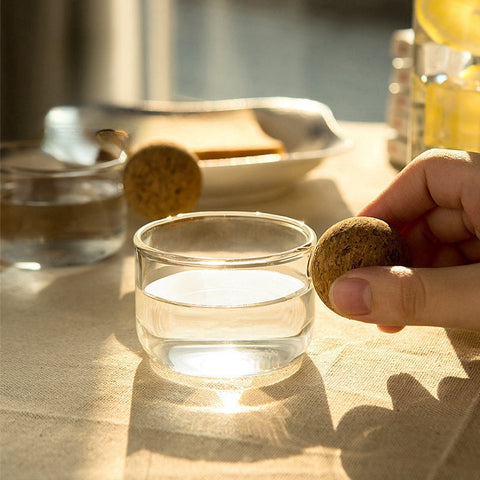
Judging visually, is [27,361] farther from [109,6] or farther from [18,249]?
[109,6]

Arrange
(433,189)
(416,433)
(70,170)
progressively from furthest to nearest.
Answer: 1. (70,170)
2. (433,189)
3. (416,433)

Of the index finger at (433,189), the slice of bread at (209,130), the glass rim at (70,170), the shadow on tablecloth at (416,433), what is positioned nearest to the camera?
the shadow on tablecloth at (416,433)

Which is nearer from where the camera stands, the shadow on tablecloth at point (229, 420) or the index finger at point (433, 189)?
the shadow on tablecloth at point (229, 420)

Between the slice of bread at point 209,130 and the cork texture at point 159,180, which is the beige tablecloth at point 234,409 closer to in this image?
the cork texture at point 159,180

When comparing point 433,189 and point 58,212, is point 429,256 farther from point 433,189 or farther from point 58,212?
point 58,212

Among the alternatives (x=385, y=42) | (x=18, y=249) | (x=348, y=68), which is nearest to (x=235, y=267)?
(x=18, y=249)

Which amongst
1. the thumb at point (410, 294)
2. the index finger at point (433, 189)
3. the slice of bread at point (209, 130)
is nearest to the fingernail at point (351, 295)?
the thumb at point (410, 294)

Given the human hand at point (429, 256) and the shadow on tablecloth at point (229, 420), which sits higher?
the human hand at point (429, 256)

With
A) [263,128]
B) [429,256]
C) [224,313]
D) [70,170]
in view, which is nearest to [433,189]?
[429,256]
